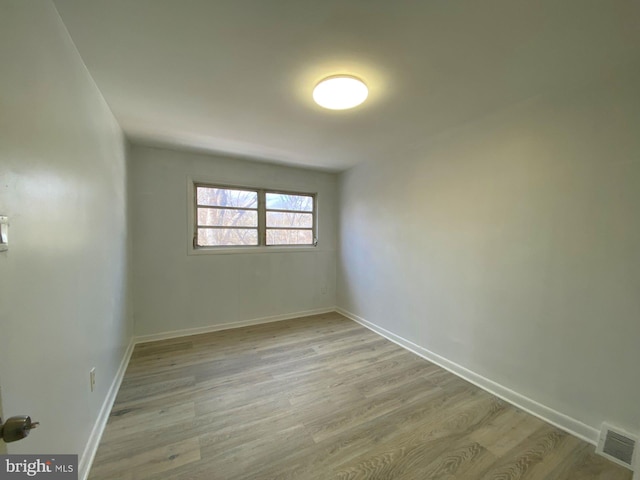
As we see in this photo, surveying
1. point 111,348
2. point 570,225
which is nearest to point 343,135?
point 570,225

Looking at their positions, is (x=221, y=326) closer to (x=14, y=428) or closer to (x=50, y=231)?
(x=50, y=231)

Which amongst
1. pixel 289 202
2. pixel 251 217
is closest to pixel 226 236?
pixel 251 217

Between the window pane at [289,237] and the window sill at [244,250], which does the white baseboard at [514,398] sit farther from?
the window pane at [289,237]

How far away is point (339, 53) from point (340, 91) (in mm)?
259

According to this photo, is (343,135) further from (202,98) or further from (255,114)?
(202,98)

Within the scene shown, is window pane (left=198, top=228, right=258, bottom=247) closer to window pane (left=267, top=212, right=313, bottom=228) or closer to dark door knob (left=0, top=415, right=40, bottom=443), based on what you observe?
window pane (left=267, top=212, right=313, bottom=228)

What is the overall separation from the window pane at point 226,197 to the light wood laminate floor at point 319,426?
192cm

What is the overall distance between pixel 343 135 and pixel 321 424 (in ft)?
8.54

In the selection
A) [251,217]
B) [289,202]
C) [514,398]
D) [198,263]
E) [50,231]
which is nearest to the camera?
[50,231]

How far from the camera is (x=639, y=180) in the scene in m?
1.47

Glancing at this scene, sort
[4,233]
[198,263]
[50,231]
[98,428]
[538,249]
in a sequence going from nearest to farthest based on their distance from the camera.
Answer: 1. [4,233]
2. [50,231]
3. [98,428]
4. [538,249]
5. [198,263]

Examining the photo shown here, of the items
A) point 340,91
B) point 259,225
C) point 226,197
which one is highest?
point 340,91

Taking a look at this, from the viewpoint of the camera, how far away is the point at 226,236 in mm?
3494

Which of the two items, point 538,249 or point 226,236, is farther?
point 226,236
